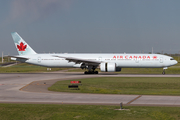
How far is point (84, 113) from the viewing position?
15234 mm

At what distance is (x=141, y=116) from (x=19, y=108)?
27.6 feet

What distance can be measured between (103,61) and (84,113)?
37.0 m

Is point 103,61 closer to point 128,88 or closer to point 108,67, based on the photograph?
point 108,67

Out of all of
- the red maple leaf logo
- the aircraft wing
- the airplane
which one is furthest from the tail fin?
the aircraft wing

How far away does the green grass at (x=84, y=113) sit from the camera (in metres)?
14.5

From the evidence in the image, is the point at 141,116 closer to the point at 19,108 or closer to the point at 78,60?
the point at 19,108

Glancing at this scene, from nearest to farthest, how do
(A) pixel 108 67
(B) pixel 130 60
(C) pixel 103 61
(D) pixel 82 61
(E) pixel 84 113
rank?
(E) pixel 84 113 → (A) pixel 108 67 → (D) pixel 82 61 → (B) pixel 130 60 → (C) pixel 103 61

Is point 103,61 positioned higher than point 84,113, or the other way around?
point 103,61

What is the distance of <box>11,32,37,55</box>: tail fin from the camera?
56375 mm

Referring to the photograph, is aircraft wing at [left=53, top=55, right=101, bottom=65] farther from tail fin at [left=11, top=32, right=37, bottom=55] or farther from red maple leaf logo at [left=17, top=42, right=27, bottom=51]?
red maple leaf logo at [left=17, top=42, right=27, bottom=51]

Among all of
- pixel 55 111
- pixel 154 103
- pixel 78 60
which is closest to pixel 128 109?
pixel 154 103

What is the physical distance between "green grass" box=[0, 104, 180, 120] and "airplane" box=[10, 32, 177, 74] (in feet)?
105

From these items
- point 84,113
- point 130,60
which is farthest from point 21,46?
point 84,113

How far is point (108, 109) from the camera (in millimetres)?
16188
